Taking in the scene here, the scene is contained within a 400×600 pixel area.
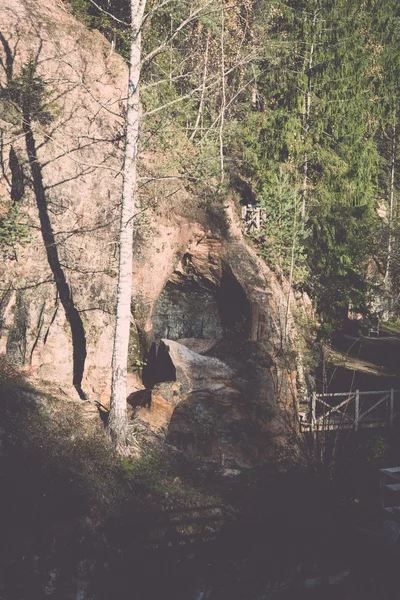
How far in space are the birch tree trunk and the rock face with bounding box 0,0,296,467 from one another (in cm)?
111

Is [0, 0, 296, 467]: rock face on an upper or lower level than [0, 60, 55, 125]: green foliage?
lower

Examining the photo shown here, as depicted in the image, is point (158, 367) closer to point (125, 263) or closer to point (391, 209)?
point (125, 263)

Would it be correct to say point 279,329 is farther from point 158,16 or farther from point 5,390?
point 158,16

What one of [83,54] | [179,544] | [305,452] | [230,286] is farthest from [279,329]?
[83,54]

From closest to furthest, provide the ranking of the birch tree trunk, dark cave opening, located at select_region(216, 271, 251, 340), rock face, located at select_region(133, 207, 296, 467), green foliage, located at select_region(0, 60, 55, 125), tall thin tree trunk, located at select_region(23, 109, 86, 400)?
1. the birch tree trunk
2. rock face, located at select_region(133, 207, 296, 467)
3. tall thin tree trunk, located at select_region(23, 109, 86, 400)
4. green foliage, located at select_region(0, 60, 55, 125)
5. dark cave opening, located at select_region(216, 271, 251, 340)

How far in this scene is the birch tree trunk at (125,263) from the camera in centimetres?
957

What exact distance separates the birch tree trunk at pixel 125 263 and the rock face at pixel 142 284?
1113mm

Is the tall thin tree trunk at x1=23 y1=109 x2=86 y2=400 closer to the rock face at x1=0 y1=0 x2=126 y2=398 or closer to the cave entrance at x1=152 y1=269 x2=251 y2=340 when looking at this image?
the rock face at x1=0 y1=0 x2=126 y2=398

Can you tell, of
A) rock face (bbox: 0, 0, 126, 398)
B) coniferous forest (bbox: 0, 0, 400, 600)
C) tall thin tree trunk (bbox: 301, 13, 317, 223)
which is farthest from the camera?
tall thin tree trunk (bbox: 301, 13, 317, 223)

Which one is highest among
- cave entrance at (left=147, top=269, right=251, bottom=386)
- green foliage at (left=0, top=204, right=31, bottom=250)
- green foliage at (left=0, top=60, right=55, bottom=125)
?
green foliage at (left=0, top=60, right=55, bottom=125)

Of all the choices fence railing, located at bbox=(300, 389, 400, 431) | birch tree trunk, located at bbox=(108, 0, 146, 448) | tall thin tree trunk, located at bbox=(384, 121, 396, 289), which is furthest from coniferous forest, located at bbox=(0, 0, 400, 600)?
tall thin tree trunk, located at bbox=(384, 121, 396, 289)

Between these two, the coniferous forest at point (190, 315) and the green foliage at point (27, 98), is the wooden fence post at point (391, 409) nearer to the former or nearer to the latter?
the coniferous forest at point (190, 315)

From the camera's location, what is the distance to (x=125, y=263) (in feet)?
32.3

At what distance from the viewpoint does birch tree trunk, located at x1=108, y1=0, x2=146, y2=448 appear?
377 inches
